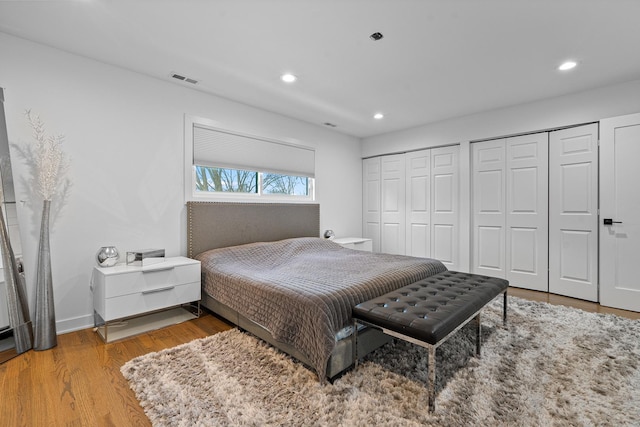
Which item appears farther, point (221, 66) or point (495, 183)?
point (495, 183)

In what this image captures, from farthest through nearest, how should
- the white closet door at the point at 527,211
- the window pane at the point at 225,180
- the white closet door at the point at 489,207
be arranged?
the white closet door at the point at 489,207
the white closet door at the point at 527,211
the window pane at the point at 225,180

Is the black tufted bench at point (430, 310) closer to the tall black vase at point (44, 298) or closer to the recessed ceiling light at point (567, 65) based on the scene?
the recessed ceiling light at point (567, 65)

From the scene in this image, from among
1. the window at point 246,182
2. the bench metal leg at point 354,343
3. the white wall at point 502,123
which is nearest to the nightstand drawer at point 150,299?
the window at point 246,182

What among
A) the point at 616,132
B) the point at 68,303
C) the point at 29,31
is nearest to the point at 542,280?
the point at 616,132

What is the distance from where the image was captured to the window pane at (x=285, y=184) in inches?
159

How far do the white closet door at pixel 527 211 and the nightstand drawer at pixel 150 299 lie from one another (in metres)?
3.92

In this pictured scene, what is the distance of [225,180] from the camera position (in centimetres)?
364

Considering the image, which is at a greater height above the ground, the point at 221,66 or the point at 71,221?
the point at 221,66

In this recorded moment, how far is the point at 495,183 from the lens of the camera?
4.00 m

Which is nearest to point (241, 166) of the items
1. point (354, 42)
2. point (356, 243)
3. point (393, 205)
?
point (354, 42)

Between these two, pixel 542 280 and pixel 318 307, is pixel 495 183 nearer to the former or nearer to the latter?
pixel 542 280

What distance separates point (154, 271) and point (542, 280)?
173 inches

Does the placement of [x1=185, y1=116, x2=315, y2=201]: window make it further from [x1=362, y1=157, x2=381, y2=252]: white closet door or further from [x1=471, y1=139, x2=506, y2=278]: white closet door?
[x1=471, y1=139, x2=506, y2=278]: white closet door

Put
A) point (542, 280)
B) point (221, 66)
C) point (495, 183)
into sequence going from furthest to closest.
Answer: point (495, 183) < point (542, 280) < point (221, 66)
